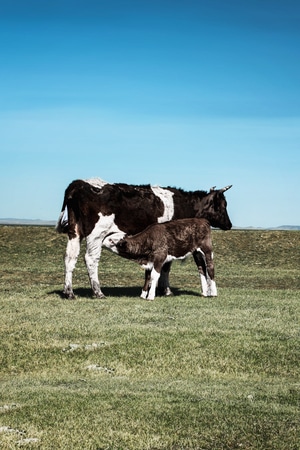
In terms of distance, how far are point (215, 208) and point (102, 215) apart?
15.4 feet

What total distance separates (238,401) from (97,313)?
28.3 feet

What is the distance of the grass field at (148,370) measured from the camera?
1009 centimetres

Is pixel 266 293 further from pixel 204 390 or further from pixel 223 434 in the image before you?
pixel 223 434

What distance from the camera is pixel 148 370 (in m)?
14.6

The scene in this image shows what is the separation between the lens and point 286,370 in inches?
573

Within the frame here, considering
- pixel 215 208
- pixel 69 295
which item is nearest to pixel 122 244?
pixel 69 295

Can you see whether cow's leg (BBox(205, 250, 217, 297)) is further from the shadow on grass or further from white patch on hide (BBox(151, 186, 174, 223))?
white patch on hide (BBox(151, 186, 174, 223))

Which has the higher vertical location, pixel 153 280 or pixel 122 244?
pixel 122 244

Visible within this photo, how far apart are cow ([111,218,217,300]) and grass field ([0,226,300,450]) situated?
854mm

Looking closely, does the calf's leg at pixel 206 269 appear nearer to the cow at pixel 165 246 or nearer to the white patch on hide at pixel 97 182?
the cow at pixel 165 246

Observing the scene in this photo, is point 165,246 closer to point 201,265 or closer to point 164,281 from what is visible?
point 201,265

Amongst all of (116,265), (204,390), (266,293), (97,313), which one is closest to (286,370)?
(204,390)

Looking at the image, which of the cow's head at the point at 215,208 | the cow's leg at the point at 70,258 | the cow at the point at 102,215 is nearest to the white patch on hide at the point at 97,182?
the cow at the point at 102,215

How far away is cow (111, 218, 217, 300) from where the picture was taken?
2214 centimetres
